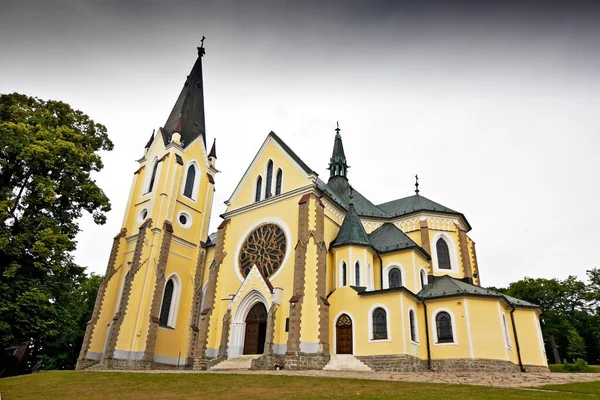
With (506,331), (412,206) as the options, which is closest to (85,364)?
(412,206)

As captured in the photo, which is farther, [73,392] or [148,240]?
[148,240]

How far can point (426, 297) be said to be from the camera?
2467 cm

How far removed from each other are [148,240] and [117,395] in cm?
2124

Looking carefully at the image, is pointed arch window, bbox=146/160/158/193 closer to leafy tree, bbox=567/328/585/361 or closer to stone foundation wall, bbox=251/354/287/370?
stone foundation wall, bbox=251/354/287/370

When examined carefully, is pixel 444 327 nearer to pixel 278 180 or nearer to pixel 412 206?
pixel 412 206

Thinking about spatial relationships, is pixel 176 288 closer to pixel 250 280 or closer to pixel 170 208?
pixel 170 208

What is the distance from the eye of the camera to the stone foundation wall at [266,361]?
23094mm

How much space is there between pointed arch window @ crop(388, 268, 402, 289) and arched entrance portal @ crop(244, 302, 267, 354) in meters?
9.19

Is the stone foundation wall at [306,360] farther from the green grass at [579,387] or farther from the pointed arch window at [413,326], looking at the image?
the green grass at [579,387]

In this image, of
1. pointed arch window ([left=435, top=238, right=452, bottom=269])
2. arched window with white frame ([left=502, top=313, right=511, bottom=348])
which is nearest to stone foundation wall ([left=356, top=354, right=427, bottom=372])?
arched window with white frame ([left=502, top=313, right=511, bottom=348])

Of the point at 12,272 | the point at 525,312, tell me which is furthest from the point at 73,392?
the point at 525,312

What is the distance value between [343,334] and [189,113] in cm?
2883

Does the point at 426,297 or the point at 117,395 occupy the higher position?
the point at 426,297

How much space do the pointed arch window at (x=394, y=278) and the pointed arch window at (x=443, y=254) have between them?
447 cm
